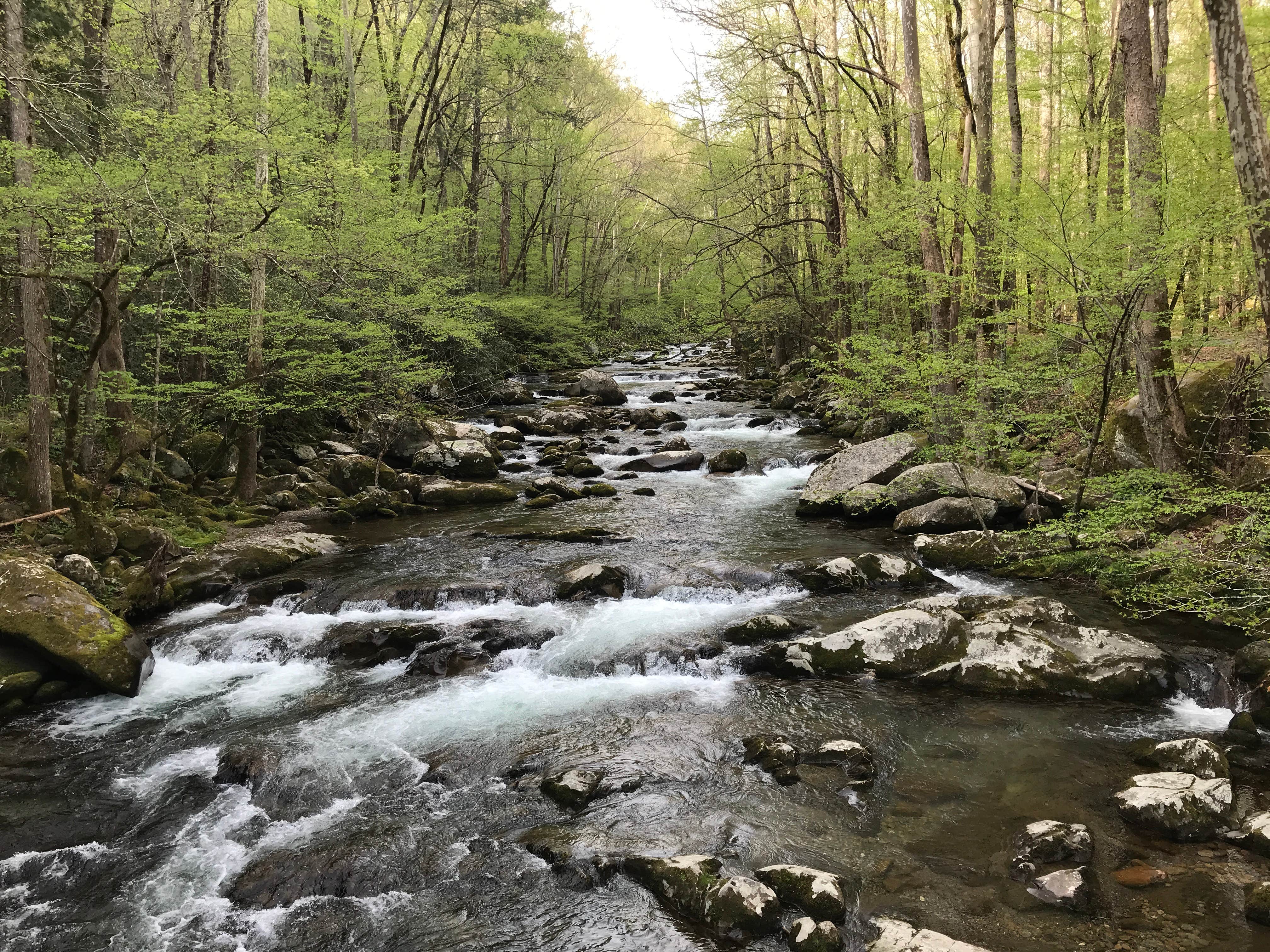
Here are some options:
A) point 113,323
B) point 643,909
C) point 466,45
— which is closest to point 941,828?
point 643,909

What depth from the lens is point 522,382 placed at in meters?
26.8

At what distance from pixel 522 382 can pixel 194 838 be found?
22736 mm

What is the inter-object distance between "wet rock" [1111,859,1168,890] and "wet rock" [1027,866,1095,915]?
151 millimetres

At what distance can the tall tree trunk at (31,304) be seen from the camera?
757 cm

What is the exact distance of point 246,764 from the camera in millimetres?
5668

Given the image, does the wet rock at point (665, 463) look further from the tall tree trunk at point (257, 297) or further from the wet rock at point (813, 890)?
the wet rock at point (813, 890)

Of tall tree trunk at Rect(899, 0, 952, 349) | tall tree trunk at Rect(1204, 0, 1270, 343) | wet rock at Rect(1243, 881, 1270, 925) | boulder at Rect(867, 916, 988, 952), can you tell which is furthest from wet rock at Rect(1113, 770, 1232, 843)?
tall tree trunk at Rect(899, 0, 952, 349)

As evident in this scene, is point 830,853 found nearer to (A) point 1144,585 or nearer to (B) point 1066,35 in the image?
(A) point 1144,585

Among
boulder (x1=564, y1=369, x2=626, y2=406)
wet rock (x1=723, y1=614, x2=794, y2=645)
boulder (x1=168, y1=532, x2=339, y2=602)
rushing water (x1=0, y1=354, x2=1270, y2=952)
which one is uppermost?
boulder (x1=564, y1=369, x2=626, y2=406)

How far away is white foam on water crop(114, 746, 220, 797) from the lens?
5.48 metres

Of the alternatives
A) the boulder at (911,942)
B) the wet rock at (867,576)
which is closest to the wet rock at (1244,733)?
the boulder at (911,942)

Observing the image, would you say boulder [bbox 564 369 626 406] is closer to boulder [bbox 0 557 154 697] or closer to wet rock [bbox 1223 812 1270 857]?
boulder [bbox 0 557 154 697]

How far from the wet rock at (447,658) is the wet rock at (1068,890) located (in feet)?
17.1

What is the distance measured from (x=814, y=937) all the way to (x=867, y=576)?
5.71m
